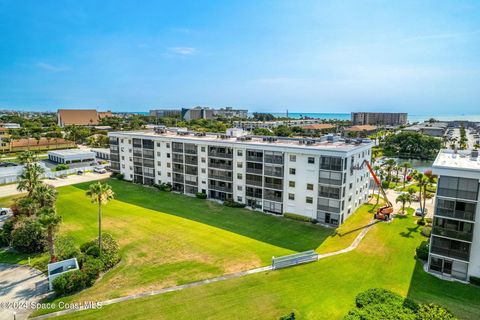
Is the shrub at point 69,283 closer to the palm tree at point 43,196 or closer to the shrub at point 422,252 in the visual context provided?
the palm tree at point 43,196

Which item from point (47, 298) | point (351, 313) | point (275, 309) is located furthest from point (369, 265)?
point (47, 298)

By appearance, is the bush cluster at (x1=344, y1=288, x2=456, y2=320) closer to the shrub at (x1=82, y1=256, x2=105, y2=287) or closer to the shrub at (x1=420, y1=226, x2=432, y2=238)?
the shrub at (x1=420, y1=226, x2=432, y2=238)

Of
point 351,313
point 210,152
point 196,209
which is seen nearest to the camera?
point 351,313

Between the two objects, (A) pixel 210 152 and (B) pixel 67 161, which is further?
(B) pixel 67 161

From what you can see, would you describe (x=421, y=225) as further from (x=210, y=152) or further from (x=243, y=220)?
(x=210, y=152)

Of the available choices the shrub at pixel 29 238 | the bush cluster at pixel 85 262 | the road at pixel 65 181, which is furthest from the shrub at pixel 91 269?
the road at pixel 65 181

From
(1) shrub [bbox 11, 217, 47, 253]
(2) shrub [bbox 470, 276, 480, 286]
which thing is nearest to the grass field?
(2) shrub [bbox 470, 276, 480, 286]
